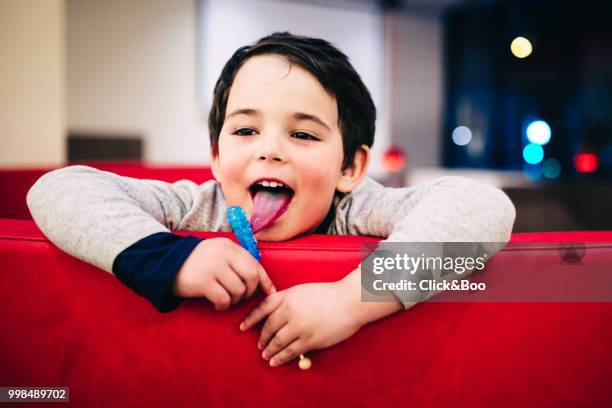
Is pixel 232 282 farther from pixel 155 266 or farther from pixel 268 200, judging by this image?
pixel 268 200

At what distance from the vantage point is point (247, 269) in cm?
49

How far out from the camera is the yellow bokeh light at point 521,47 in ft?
14.9

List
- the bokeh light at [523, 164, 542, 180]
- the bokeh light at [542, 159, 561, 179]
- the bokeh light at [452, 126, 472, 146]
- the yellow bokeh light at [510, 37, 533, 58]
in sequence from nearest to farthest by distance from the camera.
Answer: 1. the bokeh light at [542, 159, 561, 179]
2. the bokeh light at [523, 164, 542, 180]
3. the yellow bokeh light at [510, 37, 533, 58]
4. the bokeh light at [452, 126, 472, 146]

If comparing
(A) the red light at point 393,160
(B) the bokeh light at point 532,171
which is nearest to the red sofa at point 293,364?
(A) the red light at point 393,160

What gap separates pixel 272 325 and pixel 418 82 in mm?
5283

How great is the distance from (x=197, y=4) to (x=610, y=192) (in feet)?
11.7

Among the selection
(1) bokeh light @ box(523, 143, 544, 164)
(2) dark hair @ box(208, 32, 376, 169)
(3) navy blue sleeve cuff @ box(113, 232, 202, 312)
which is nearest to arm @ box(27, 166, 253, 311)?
(3) navy blue sleeve cuff @ box(113, 232, 202, 312)

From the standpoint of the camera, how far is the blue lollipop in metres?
0.52

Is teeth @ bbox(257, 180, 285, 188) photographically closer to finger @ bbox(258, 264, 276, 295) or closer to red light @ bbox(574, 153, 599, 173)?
finger @ bbox(258, 264, 276, 295)

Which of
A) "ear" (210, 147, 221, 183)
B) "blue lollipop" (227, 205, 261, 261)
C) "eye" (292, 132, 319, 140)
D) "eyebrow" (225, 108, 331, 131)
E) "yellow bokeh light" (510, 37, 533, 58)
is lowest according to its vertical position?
"blue lollipop" (227, 205, 261, 261)

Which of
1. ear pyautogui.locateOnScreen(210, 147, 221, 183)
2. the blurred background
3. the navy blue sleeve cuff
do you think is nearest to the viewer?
the navy blue sleeve cuff

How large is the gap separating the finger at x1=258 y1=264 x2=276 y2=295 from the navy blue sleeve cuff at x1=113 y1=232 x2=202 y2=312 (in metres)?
0.08

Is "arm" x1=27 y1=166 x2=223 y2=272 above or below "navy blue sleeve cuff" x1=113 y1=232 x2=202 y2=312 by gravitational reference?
above

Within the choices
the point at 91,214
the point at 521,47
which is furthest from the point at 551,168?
the point at 91,214
